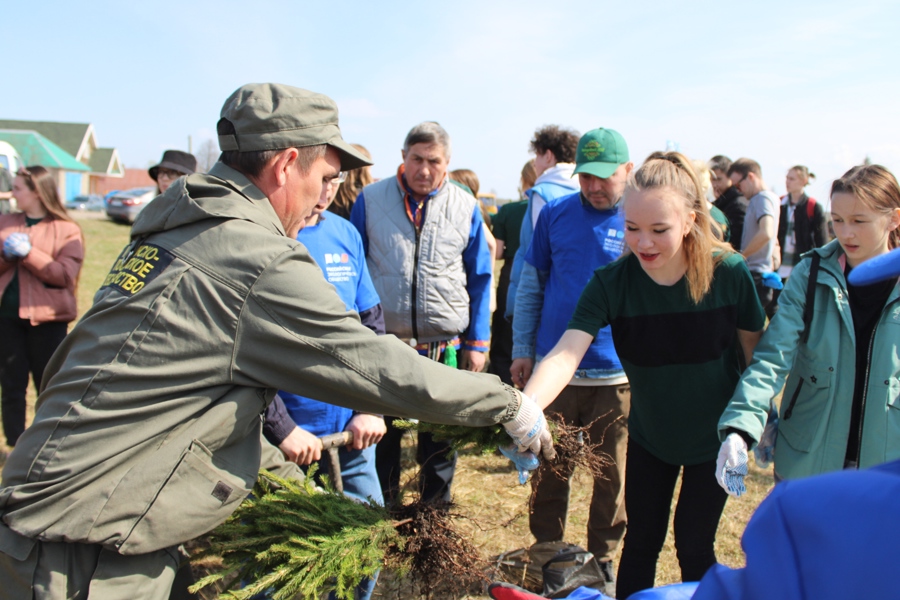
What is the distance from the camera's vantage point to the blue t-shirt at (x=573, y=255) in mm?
3514

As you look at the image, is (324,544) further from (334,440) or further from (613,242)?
(613,242)

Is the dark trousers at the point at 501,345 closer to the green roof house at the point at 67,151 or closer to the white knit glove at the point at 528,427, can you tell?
the white knit glove at the point at 528,427

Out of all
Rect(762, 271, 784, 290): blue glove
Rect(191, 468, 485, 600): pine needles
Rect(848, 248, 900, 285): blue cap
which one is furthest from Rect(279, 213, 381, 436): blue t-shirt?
Rect(848, 248, 900, 285): blue cap

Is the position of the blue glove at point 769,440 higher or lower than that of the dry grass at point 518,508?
higher

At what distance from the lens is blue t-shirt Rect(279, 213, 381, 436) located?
3.02m

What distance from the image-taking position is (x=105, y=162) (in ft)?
202

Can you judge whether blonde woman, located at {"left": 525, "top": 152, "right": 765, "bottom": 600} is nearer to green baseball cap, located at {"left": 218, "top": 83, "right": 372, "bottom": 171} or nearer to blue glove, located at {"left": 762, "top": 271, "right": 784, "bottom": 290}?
blue glove, located at {"left": 762, "top": 271, "right": 784, "bottom": 290}

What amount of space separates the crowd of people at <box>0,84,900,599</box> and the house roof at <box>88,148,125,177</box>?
6441 centimetres

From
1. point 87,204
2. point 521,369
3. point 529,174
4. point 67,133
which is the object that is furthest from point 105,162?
point 521,369

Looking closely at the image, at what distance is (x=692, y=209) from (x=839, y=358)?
2.64ft

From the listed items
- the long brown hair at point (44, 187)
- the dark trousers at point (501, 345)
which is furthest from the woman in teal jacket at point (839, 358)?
the long brown hair at point (44, 187)

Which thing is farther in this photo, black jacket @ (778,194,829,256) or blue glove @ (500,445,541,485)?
→ black jacket @ (778,194,829,256)

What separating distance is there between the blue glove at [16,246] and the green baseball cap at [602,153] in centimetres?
404

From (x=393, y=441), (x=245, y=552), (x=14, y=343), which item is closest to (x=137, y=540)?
(x=245, y=552)
